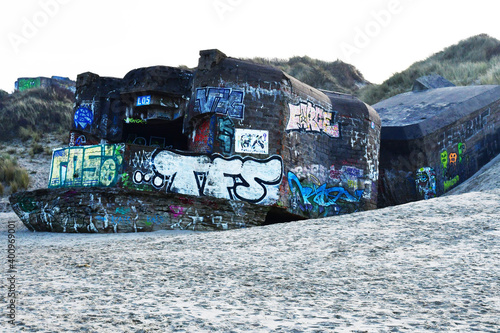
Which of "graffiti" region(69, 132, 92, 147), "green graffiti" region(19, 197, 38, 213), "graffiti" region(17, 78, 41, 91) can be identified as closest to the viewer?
"green graffiti" region(19, 197, 38, 213)

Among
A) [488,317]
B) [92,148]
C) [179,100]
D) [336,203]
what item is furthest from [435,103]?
[488,317]

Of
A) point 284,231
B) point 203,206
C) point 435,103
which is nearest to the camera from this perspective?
point 284,231

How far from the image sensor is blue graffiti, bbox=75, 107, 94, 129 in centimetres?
1509

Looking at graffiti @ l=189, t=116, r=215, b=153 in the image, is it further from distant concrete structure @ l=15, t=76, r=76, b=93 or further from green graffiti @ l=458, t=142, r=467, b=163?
distant concrete structure @ l=15, t=76, r=76, b=93

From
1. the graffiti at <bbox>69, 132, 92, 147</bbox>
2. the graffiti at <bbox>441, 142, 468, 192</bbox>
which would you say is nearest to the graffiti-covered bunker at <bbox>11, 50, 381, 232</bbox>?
the graffiti at <bbox>69, 132, 92, 147</bbox>

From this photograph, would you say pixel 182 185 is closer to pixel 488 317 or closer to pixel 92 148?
pixel 92 148

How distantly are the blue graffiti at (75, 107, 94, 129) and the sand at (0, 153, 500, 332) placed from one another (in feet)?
19.9

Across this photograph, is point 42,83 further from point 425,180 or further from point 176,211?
point 176,211

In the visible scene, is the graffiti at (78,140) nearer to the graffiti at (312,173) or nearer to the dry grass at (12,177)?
the graffiti at (312,173)

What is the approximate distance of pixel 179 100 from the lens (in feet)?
45.5

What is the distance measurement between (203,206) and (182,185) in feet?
2.05

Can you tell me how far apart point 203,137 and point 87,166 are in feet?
8.43

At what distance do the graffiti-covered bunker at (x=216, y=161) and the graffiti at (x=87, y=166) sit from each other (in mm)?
22

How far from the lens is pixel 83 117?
15.2m
